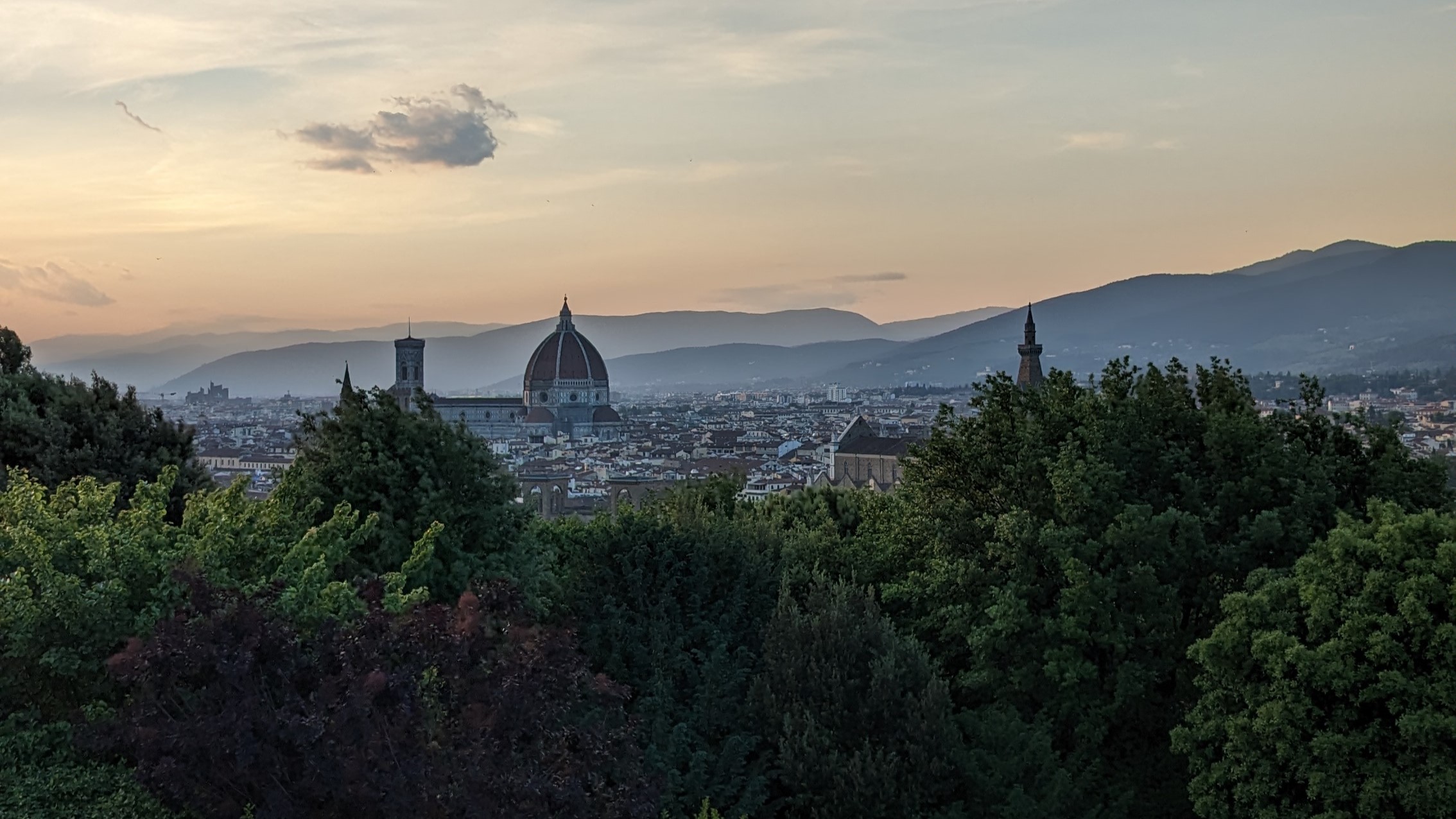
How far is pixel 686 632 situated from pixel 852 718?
237cm

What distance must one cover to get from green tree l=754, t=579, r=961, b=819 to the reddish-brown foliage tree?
4.69m

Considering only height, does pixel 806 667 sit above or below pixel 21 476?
below

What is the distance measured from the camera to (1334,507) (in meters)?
15.4

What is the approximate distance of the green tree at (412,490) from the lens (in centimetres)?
1484

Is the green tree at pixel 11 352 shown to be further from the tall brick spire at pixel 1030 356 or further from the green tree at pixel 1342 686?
the tall brick spire at pixel 1030 356

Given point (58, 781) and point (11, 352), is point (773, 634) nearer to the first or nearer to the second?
point (58, 781)

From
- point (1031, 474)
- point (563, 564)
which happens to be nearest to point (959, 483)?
point (1031, 474)

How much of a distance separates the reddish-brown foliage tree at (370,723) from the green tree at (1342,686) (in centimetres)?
725

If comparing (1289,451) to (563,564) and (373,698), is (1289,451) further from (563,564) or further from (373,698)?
(373,698)

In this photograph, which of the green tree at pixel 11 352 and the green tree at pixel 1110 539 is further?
the green tree at pixel 11 352

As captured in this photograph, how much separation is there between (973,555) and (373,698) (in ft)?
33.5

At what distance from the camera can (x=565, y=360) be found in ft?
584

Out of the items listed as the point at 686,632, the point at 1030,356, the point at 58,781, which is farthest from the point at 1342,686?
the point at 1030,356

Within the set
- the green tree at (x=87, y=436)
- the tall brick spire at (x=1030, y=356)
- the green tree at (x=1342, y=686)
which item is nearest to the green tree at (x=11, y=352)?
the green tree at (x=87, y=436)
